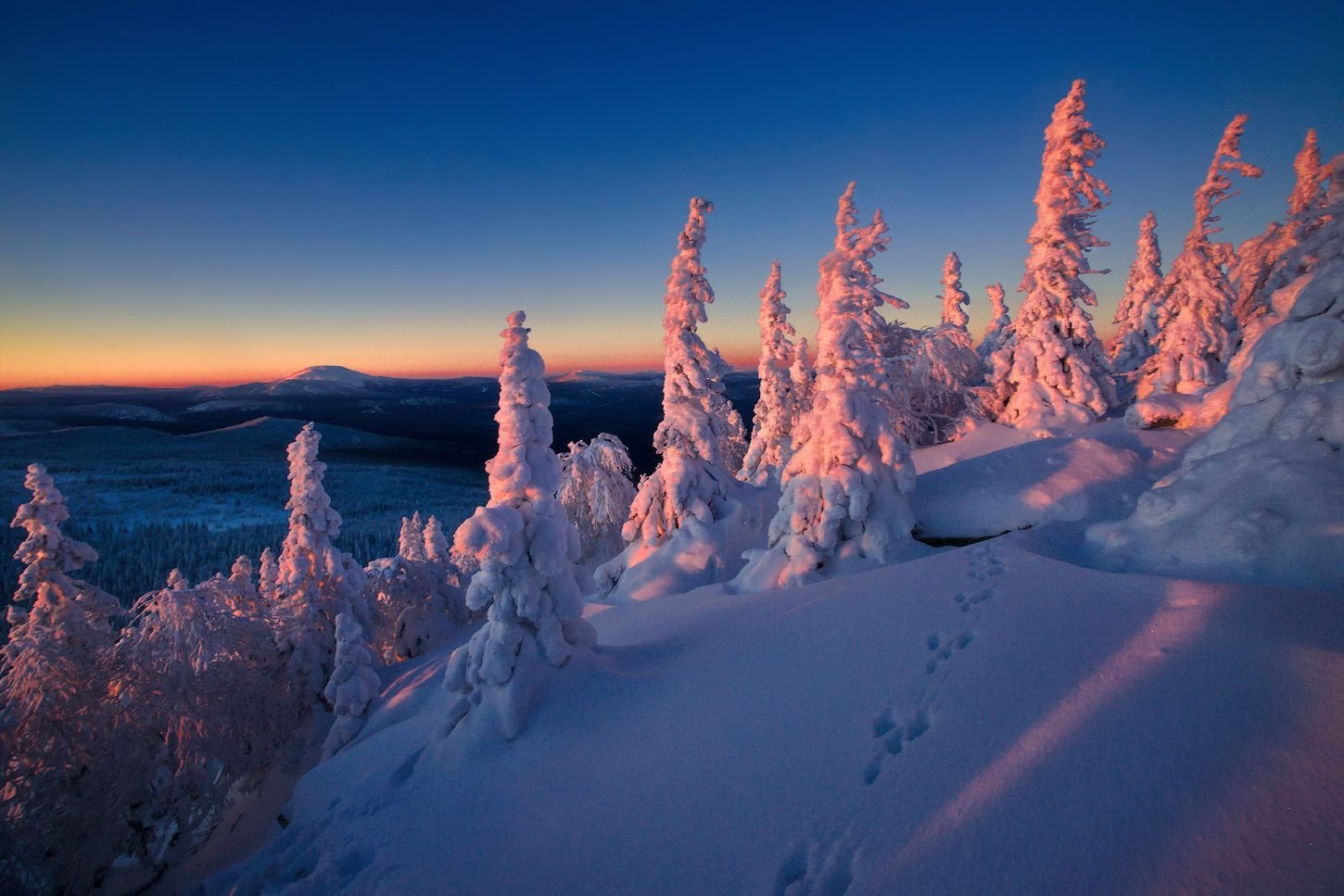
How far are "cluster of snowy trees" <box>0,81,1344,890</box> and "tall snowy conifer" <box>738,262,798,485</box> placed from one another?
1.08 meters

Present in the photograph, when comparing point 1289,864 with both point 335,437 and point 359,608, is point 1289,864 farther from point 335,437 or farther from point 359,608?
point 335,437

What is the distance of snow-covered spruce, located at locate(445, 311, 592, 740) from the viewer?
23.5 ft

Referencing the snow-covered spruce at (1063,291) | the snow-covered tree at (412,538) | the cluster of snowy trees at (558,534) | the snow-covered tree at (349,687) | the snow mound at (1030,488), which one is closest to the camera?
the cluster of snowy trees at (558,534)

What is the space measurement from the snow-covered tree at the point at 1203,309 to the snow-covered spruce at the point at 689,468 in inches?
575

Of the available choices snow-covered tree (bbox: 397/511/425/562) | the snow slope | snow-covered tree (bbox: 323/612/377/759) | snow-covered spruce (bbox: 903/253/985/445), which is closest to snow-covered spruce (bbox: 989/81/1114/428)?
snow-covered spruce (bbox: 903/253/985/445)

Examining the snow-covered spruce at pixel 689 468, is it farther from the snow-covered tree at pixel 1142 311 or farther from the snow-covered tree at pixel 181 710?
the snow-covered tree at pixel 1142 311

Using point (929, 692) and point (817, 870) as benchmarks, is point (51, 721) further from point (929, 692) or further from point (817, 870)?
point (929, 692)

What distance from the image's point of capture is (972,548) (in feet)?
28.6

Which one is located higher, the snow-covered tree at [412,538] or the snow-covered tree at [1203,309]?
the snow-covered tree at [1203,309]

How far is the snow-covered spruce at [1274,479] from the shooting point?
6219mm

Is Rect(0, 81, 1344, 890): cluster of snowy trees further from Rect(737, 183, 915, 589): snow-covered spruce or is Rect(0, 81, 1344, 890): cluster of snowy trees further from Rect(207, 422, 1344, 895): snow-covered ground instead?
Rect(207, 422, 1344, 895): snow-covered ground

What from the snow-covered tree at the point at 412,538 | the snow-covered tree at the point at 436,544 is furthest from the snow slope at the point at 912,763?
the snow-covered tree at the point at 412,538

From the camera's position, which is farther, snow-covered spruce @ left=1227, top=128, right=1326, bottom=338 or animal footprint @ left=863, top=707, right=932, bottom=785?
snow-covered spruce @ left=1227, top=128, right=1326, bottom=338

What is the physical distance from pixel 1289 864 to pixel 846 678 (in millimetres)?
3301
